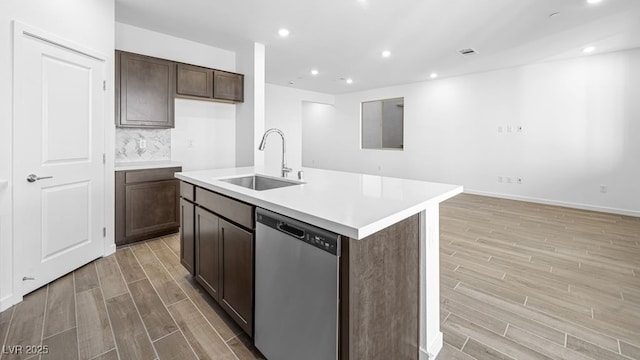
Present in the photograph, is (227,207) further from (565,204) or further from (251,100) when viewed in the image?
(565,204)

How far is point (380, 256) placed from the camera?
3.88 ft

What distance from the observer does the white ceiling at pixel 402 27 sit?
3166 mm

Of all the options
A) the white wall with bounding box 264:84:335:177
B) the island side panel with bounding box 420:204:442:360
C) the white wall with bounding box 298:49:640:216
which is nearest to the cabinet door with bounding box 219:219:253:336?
the island side panel with bounding box 420:204:442:360

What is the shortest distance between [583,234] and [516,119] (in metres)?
2.86

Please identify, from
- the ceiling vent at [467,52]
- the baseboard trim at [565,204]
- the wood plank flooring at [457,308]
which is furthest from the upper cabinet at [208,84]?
the baseboard trim at [565,204]

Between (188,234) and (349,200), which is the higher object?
(349,200)

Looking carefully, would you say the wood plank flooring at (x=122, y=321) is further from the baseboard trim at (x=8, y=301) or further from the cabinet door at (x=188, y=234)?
the cabinet door at (x=188, y=234)

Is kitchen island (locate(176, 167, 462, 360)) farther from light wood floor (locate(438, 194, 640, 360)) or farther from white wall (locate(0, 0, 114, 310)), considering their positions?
white wall (locate(0, 0, 114, 310))

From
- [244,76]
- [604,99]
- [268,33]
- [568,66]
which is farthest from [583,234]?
[244,76]

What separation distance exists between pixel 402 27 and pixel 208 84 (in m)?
2.79

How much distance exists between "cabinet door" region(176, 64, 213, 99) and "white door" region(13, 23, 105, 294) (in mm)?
1082

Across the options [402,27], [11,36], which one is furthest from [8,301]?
[402,27]

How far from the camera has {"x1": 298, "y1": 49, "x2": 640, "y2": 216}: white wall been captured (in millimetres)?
4738

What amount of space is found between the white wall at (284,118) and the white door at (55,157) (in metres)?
4.96
